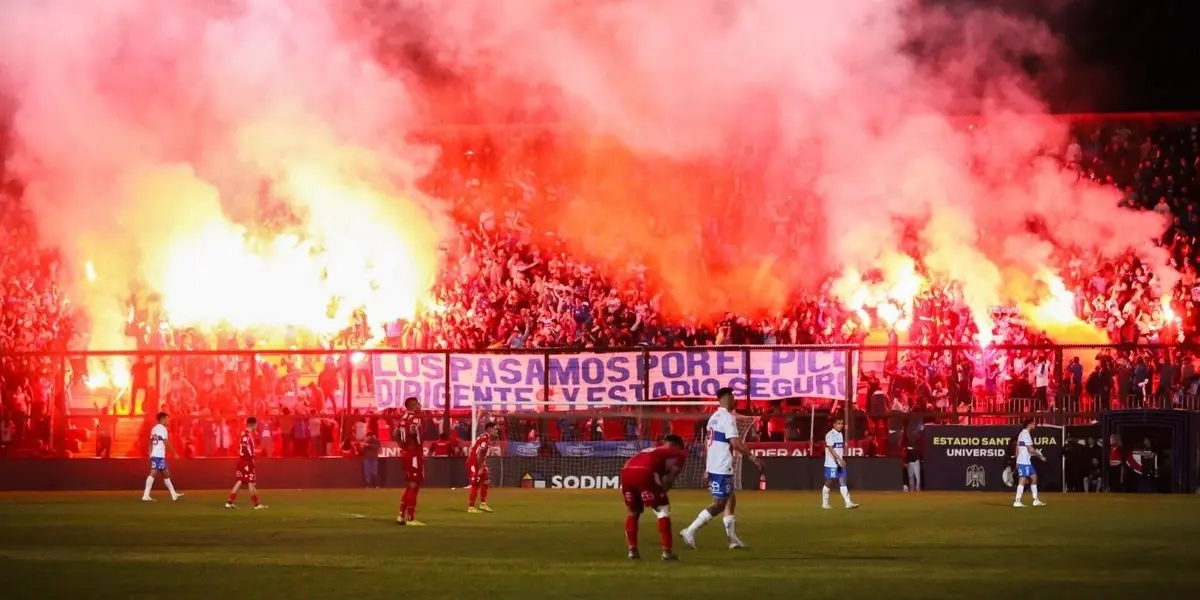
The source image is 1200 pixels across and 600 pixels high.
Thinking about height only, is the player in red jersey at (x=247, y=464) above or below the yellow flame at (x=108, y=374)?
below

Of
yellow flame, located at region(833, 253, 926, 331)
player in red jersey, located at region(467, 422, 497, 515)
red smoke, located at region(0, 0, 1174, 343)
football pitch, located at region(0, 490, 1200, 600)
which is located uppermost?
red smoke, located at region(0, 0, 1174, 343)

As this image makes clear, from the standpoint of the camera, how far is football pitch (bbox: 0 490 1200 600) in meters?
15.0

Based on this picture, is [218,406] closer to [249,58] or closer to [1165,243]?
[249,58]

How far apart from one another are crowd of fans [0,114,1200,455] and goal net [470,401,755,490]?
73.0 inches

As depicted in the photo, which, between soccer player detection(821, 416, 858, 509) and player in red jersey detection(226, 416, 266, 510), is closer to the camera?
soccer player detection(821, 416, 858, 509)

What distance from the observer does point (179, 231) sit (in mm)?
42719

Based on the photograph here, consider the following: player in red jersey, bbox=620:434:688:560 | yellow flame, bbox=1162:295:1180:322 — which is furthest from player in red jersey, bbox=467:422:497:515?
yellow flame, bbox=1162:295:1180:322

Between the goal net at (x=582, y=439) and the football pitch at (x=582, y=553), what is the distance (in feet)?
25.6

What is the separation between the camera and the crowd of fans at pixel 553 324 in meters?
36.7

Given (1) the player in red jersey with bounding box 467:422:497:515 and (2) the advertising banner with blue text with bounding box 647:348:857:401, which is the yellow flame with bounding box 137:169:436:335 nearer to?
(2) the advertising banner with blue text with bounding box 647:348:857:401

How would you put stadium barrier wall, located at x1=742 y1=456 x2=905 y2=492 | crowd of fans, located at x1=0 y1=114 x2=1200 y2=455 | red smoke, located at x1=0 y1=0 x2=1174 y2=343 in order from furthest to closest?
red smoke, located at x1=0 y1=0 x2=1174 y2=343, stadium barrier wall, located at x1=742 y1=456 x2=905 y2=492, crowd of fans, located at x1=0 y1=114 x2=1200 y2=455

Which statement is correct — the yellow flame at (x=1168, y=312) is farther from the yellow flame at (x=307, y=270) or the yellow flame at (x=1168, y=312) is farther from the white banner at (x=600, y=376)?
the yellow flame at (x=307, y=270)

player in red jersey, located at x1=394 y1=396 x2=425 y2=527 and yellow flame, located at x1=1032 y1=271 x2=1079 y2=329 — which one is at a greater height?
yellow flame, located at x1=1032 y1=271 x2=1079 y2=329

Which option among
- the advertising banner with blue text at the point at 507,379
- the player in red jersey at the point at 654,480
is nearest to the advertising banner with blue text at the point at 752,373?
the advertising banner with blue text at the point at 507,379
